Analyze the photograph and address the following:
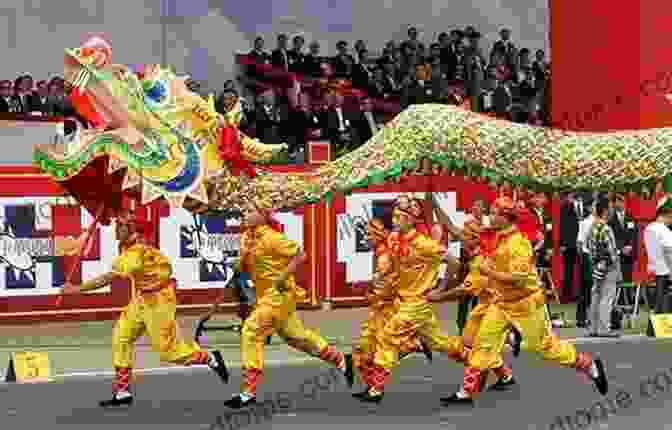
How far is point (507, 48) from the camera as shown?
3575 centimetres

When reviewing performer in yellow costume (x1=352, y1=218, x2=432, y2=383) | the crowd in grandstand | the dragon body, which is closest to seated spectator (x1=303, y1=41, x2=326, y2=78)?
the crowd in grandstand

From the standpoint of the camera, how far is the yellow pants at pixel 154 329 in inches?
691

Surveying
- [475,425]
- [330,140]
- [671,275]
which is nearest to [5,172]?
[330,140]

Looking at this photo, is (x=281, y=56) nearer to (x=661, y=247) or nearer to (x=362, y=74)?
(x=362, y=74)

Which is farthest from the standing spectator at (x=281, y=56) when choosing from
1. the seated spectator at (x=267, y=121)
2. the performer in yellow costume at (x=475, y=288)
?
the performer in yellow costume at (x=475, y=288)

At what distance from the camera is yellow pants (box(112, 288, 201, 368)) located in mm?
17562

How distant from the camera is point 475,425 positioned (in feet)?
53.3

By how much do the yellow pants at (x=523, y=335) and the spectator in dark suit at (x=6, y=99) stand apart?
13.2 m

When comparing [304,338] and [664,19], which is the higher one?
[664,19]

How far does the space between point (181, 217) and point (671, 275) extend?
705 cm

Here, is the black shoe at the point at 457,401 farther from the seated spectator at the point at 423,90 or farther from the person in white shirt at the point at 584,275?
the seated spectator at the point at 423,90

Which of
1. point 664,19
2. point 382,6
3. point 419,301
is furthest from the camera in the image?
point 382,6

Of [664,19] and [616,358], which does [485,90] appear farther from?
[616,358]

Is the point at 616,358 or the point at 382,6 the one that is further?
the point at 382,6
